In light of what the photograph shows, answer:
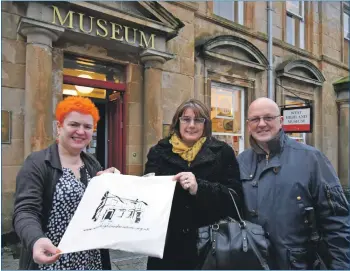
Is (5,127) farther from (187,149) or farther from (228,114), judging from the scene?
(228,114)

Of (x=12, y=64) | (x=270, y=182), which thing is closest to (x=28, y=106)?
(x=12, y=64)

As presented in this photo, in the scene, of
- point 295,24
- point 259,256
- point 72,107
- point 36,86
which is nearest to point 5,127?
point 36,86

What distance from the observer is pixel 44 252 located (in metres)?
1.64

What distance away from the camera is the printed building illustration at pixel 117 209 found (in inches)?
76.1

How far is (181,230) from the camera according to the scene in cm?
225

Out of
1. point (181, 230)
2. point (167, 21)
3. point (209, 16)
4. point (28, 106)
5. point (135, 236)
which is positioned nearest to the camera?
point (135, 236)

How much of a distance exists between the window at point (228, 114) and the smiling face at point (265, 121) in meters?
6.33

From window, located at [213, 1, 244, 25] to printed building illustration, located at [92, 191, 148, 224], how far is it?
8.03 meters

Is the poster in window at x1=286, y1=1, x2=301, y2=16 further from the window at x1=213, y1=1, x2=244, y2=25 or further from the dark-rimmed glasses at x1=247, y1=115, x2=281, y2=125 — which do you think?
the dark-rimmed glasses at x1=247, y1=115, x2=281, y2=125

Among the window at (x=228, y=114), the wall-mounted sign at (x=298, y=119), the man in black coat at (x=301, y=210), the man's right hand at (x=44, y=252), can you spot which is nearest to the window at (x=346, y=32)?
the wall-mounted sign at (x=298, y=119)

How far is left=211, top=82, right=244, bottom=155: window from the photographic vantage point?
8.79m

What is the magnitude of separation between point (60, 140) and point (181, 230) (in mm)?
1029

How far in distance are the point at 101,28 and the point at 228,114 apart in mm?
4497

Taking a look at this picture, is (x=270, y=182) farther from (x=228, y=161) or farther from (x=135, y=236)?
(x=135, y=236)
